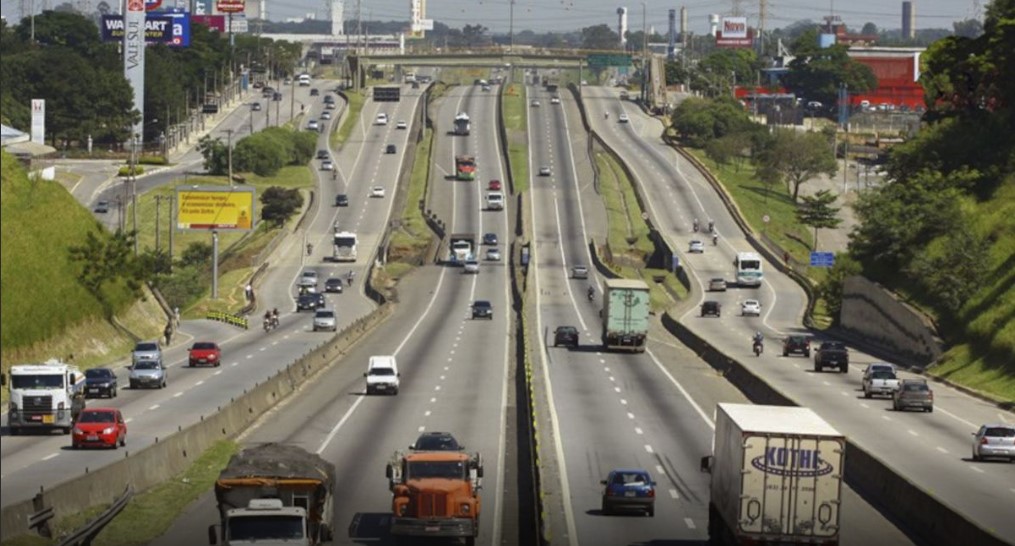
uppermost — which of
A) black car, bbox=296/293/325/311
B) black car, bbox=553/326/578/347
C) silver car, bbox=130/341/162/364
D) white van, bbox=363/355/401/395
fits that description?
silver car, bbox=130/341/162/364

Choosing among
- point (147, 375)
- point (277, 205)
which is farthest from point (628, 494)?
point (277, 205)

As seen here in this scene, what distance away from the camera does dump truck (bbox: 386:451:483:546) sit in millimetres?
41781

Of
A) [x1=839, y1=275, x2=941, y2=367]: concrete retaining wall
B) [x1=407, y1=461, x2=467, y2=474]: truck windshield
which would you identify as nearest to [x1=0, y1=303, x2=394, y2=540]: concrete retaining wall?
[x1=407, y1=461, x2=467, y2=474]: truck windshield

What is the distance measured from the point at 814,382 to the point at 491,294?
192 feet

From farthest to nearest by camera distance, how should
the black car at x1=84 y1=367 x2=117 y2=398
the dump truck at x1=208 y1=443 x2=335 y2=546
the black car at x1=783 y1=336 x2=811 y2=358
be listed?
the black car at x1=783 y1=336 x2=811 y2=358
the black car at x1=84 y1=367 x2=117 y2=398
the dump truck at x1=208 y1=443 x2=335 y2=546

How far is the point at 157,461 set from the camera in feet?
175

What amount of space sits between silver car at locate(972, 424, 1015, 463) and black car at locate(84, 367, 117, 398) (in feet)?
108

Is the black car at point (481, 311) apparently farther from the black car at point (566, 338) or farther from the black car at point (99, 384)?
the black car at point (99, 384)

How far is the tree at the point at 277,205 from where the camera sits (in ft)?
623

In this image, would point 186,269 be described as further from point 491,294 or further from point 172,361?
point 172,361

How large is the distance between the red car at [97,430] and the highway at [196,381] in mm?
528

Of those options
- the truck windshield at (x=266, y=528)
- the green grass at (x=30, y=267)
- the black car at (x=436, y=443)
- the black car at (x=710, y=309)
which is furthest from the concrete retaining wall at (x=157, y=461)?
the black car at (x=710, y=309)

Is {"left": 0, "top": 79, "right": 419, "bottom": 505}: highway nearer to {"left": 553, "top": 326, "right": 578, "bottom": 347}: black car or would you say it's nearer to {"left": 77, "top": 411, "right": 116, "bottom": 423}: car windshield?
{"left": 77, "top": 411, "right": 116, "bottom": 423}: car windshield

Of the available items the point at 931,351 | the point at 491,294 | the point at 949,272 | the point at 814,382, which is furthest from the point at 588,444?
the point at 491,294
